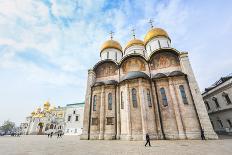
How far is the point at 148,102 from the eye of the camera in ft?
58.9

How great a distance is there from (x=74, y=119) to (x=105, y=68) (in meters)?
17.2

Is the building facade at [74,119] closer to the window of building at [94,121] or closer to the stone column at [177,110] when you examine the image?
the window of building at [94,121]

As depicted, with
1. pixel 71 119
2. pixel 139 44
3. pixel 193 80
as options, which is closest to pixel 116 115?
pixel 193 80

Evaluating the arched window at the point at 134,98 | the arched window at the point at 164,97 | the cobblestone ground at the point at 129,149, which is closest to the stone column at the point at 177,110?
the arched window at the point at 164,97

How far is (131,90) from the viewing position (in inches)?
727

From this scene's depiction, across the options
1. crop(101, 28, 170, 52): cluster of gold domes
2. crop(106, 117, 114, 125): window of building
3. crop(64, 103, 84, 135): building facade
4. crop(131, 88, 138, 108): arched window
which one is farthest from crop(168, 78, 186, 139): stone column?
crop(64, 103, 84, 135): building facade

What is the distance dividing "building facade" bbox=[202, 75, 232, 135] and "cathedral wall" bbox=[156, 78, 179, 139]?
9493mm

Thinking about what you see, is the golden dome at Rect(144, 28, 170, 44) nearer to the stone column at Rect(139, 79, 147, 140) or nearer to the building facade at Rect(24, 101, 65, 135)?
the stone column at Rect(139, 79, 147, 140)

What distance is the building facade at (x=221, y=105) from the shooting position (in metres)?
20.3

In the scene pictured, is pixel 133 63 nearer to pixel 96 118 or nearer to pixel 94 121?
pixel 96 118

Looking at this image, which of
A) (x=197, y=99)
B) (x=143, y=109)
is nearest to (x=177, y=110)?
(x=197, y=99)

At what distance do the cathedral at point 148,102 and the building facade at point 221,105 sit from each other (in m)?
6.93

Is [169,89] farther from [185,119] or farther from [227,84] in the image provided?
[227,84]

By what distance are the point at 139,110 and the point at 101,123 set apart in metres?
5.71
